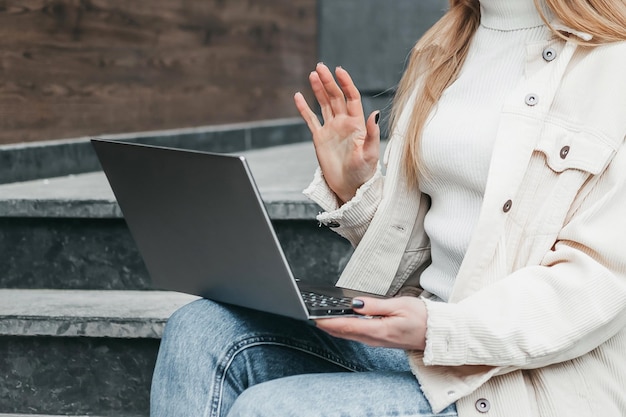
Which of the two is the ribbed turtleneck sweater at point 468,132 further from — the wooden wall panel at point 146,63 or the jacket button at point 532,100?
the wooden wall panel at point 146,63

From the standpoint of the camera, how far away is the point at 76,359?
66.6 inches

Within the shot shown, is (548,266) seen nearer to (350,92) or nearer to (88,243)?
(350,92)

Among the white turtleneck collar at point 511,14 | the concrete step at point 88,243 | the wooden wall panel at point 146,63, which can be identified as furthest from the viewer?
the wooden wall panel at point 146,63

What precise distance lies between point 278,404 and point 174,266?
24 centimetres

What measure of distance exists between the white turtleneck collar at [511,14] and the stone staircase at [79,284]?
69 centimetres

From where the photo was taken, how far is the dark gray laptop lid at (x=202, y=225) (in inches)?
38.1

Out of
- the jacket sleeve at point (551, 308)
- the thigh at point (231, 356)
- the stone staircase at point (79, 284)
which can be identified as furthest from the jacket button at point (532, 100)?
the stone staircase at point (79, 284)

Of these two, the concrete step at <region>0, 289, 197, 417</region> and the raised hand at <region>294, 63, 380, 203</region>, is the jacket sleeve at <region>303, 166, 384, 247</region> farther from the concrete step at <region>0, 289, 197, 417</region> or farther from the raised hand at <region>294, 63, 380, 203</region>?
the concrete step at <region>0, 289, 197, 417</region>

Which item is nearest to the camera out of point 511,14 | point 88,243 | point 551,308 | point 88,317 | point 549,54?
point 551,308

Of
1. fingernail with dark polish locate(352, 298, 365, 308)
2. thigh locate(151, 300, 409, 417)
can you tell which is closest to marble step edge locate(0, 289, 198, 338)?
thigh locate(151, 300, 409, 417)

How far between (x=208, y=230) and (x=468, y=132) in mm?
328

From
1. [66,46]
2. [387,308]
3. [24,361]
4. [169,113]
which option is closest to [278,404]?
[387,308]

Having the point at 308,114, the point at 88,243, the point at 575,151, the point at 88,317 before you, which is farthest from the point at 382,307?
the point at 88,243

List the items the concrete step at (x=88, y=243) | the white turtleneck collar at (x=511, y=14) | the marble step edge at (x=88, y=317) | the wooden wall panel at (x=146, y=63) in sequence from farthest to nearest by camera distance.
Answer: the wooden wall panel at (x=146, y=63) → the concrete step at (x=88, y=243) → the marble step edge at (x=88, y=317) → the white turtleneck collar at (x=511, y=14)
